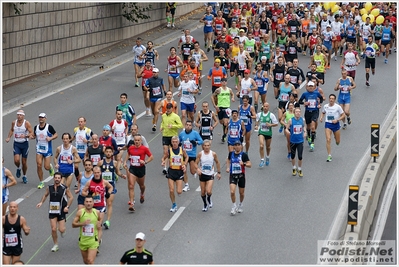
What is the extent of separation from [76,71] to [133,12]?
6423 millimetres

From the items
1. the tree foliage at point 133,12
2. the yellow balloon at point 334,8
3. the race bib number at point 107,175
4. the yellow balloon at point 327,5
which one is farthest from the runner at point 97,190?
the yellow balloon at point 327,5

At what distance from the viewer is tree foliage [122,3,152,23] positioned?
3794 centimetres

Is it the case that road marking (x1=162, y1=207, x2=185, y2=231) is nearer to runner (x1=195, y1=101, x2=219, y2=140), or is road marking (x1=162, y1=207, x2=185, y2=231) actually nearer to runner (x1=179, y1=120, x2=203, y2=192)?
runner (x1=179, y1=120, x2=203, y2=192)

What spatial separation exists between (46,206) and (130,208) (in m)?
→ 1.80

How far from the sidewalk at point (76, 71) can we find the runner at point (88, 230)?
1239 cm

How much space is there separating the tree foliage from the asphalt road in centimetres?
1116

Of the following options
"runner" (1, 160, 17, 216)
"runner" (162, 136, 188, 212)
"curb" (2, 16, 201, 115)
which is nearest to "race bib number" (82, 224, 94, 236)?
"runner" (1, 160, 17, 216)

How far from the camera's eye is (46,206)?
64.1 feet

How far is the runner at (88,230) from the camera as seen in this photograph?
15633 millimetres

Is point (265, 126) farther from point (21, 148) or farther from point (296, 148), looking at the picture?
point (21, 148)

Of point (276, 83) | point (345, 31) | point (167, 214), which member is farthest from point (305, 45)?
point (167, 214)

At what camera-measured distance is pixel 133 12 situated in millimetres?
38281

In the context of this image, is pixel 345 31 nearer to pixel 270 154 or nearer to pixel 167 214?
pixel 270 154

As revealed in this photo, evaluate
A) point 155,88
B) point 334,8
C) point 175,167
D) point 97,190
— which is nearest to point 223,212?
point 175,167
